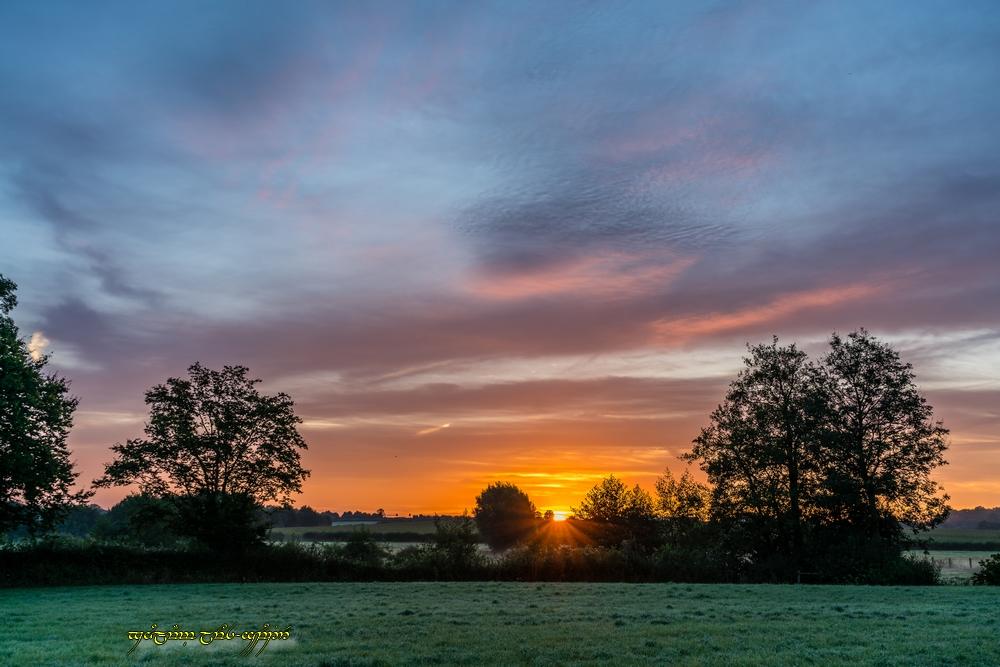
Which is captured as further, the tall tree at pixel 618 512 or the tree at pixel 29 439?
the tall tree at pixel 618 512

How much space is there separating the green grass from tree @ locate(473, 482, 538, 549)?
12483 centimetres

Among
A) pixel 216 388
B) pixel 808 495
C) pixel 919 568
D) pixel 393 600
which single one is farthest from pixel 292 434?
pixel 919 568

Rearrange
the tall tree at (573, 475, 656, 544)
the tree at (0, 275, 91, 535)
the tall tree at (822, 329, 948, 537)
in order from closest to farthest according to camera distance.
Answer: the tree at (0, 275, 91, 535)
the tall tree at (822, 329, 948, 537)
the tall tree at (573, 475, 656, 544)

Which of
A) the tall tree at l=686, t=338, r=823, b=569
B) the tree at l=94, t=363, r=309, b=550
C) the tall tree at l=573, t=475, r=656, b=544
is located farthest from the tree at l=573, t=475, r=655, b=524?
the tree at l=94, t=363, r=309, b=550

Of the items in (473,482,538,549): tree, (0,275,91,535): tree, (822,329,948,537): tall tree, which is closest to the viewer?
(0,275,91,535): tree

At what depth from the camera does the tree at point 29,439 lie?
1818 inches

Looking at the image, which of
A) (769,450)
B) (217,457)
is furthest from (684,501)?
(217,457)

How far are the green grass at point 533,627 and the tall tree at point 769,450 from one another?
1224 inches

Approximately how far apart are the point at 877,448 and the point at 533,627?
54805 millimetres

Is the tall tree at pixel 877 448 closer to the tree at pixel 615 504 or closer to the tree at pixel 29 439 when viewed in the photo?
the tree at pixel 615 504

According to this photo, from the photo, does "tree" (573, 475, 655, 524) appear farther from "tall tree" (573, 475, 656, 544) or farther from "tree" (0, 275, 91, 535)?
"tree" (0, 275, 91, 535)

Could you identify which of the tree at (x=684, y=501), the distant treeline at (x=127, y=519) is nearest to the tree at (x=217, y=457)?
the distant treeline at (x=127, y=519)

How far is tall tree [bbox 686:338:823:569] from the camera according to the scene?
65.6m

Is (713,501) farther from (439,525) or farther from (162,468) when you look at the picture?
(162,468)
